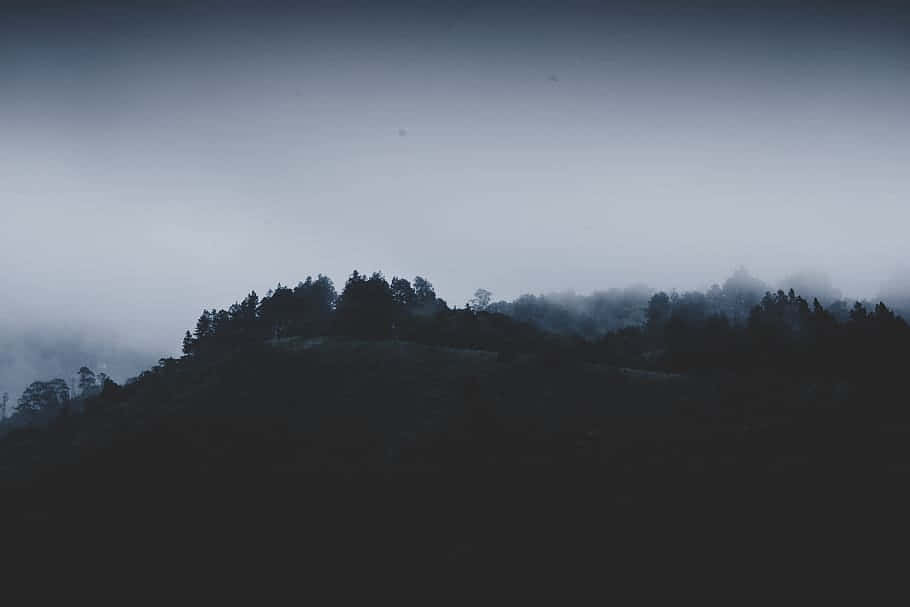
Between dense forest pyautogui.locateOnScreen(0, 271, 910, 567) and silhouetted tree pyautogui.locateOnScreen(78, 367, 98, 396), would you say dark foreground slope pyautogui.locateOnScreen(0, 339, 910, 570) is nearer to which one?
dense forest pyautogui.locateOnScreen(0, 271, 910, 567)

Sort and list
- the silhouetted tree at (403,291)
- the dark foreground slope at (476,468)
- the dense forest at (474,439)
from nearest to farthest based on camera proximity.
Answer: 1. the dark foreground slope at (476,468)
2. the dense forest at (474,439)
3. the silhouetted tree at (403,291)

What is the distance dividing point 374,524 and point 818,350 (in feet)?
207

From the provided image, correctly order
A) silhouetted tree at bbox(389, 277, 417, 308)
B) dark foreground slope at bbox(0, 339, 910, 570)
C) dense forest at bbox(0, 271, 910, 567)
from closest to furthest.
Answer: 1. dark foreground slope at bbox(0, 339, 910, 570)
2. dense forest at bbox(0, 271, 910, 567)
3. silhouetted tree at bbox(389, 277, 417, 308)

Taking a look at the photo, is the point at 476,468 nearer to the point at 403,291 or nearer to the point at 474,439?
the point at 474,439

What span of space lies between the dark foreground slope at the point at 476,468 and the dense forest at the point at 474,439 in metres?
0.20

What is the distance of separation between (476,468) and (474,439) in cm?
595

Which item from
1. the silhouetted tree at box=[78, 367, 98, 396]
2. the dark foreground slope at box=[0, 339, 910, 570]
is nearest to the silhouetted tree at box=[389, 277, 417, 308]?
the dark foreground slope at box=[0, 339, 910, 570]

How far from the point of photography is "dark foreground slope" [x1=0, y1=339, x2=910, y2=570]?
2198 centimetres

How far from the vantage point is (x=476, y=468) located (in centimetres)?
3266

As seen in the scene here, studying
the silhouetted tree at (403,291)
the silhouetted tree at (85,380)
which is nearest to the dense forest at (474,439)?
the silhouetted tree at (403,291)

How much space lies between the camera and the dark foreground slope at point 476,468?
22.0 meters

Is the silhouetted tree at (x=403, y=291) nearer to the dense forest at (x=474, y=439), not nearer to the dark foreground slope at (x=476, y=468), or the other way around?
the dense forest at (x=474, y=439)

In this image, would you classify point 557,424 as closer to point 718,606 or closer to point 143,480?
point 718,606

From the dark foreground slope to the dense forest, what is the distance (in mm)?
197
